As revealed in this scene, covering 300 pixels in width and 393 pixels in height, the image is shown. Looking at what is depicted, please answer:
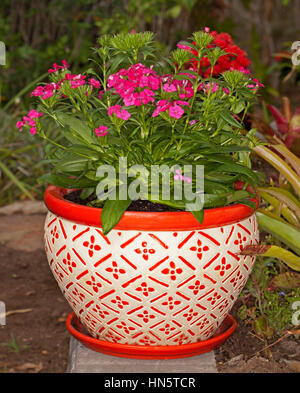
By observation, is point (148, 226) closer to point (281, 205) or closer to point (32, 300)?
point (281, 205)

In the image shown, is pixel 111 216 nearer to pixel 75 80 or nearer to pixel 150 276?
pixel 150 276

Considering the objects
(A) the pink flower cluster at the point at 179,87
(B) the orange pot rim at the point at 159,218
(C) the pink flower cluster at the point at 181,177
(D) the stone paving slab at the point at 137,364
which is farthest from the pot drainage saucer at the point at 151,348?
(A) the pink flower cluster at the point at 179,87

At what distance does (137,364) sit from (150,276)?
349mm

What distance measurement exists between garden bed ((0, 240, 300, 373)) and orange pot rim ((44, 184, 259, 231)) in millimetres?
505

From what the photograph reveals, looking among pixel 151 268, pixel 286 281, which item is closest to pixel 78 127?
pixel 151 268

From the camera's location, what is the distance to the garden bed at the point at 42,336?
1.93m

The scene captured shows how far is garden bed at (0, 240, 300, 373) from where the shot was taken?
1.93 metres

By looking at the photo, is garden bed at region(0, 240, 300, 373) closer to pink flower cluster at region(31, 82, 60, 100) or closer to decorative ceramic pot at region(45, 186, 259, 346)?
decorative ceramic pot at region(45, 186, 259, 346)

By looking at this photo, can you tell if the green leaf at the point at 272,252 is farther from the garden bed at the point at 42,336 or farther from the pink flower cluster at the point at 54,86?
the pink flower cluster at the point at 54,86

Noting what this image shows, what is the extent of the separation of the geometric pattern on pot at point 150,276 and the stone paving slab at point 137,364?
0.06 metres

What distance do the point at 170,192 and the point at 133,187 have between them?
4.4 inches

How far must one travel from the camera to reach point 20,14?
Result: 520cm

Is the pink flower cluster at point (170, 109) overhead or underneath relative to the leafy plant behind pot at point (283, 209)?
overhead

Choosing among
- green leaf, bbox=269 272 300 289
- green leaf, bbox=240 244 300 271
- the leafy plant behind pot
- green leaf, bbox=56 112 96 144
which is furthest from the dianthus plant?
green leaf, bbox=269 272 300 289
